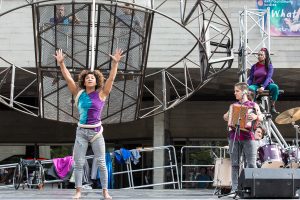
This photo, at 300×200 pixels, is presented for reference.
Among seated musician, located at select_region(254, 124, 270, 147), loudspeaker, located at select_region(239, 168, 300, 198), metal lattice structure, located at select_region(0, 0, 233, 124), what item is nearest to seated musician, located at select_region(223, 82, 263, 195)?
loudspeaker, located at select_region(239, 168, 300, 198)

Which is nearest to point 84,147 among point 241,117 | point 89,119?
point 89,119

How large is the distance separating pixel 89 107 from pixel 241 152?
8.20 feet

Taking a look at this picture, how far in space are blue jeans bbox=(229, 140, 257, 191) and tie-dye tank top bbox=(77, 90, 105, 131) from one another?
2.20m

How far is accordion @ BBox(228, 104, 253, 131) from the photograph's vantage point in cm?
805

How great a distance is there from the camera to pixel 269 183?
7.38 metres

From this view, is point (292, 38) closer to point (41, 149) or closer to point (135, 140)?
point (135, 140)

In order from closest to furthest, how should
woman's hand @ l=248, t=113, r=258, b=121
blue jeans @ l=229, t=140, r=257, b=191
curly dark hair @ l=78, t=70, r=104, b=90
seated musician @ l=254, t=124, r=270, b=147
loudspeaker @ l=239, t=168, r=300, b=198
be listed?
1. curly dark hair @ l=78, t=70, r=104, b=90
2. loudspeaker @ l=239, t=168, r=300, b=198
3. woman's hand @ l=248, t=113, r=258, b=121
4. blue jeans @ l=229, t=140, r=257, b=191
5. seated musician @ l=254, t=124, r=270, b=147

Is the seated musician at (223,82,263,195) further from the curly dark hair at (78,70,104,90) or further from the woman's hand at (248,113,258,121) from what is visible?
the curly dark hair at (78,70,104,90)

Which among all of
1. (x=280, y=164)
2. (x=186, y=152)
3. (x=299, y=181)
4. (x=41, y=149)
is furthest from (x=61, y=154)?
(x=299, y=181)

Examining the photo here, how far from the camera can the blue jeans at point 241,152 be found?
8250mm

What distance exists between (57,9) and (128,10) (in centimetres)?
141

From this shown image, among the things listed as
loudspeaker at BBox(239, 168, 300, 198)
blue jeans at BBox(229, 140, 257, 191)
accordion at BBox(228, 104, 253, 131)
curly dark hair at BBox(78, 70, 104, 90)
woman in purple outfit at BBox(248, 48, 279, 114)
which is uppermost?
woman in purple outfit at BBox(248, 48, 279, 114)

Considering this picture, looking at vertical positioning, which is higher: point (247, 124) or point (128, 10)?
point (128, 10)

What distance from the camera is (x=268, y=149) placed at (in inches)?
382
